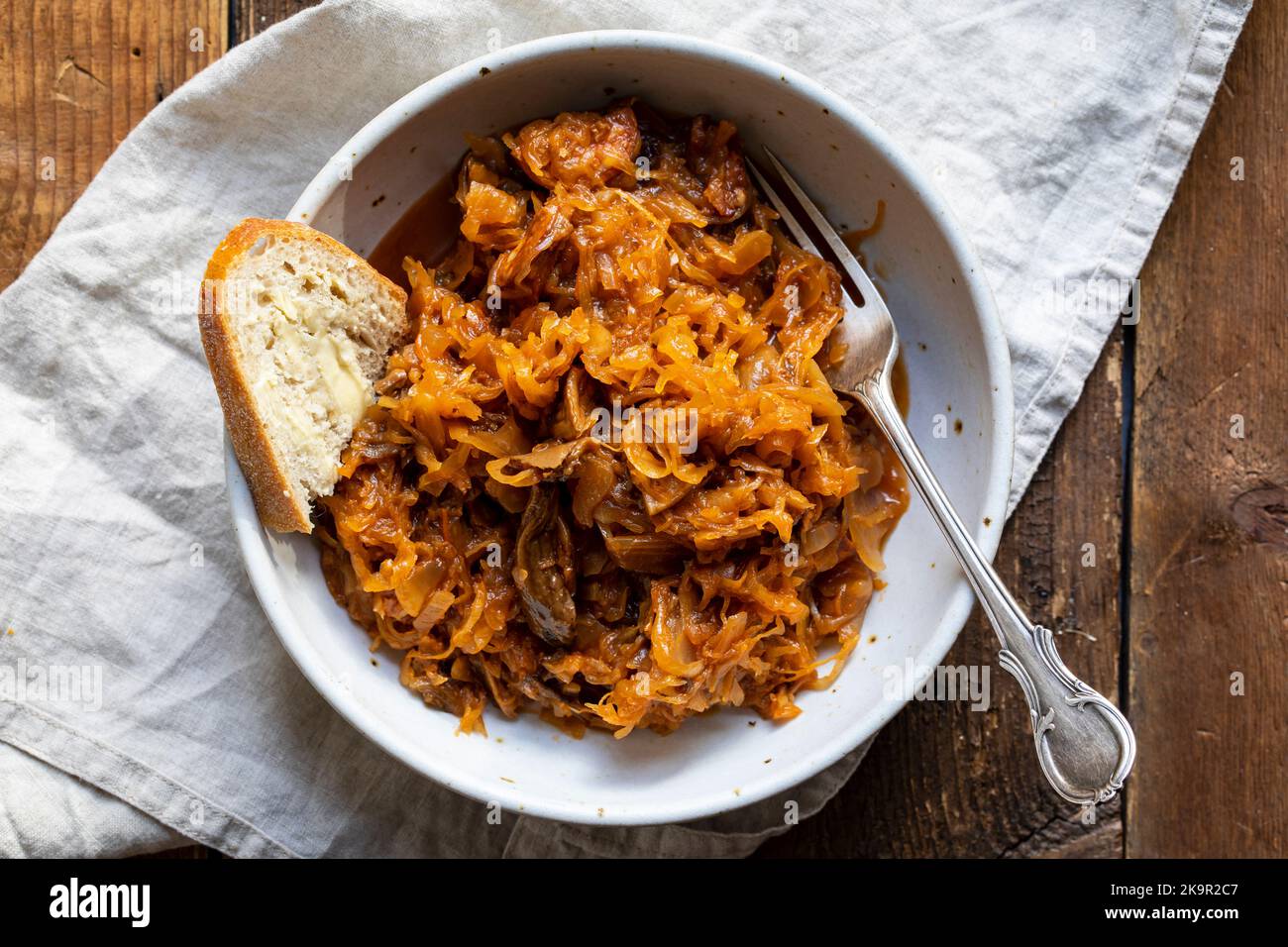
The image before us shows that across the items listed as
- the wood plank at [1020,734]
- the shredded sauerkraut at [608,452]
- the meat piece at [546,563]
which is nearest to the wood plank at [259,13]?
the shredded sauerkraut at [608,452]

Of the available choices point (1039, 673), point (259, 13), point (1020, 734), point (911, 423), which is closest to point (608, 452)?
point (911, 423)

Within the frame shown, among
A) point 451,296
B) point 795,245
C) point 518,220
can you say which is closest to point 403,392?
point 451,296

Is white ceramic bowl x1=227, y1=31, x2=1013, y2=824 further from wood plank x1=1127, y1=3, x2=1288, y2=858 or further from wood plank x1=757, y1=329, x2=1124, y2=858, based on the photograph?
wood plank x1=1127, y1=3, x2=1288, y2=858

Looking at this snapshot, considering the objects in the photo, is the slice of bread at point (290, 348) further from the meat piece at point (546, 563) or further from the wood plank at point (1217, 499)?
the wood plank at point (1217, 499)

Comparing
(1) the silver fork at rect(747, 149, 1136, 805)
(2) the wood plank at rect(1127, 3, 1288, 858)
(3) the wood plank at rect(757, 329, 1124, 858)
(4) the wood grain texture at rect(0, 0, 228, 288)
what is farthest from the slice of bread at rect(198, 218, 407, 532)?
(2) the wood plank at rect(1127, 3, 1288, 858)
